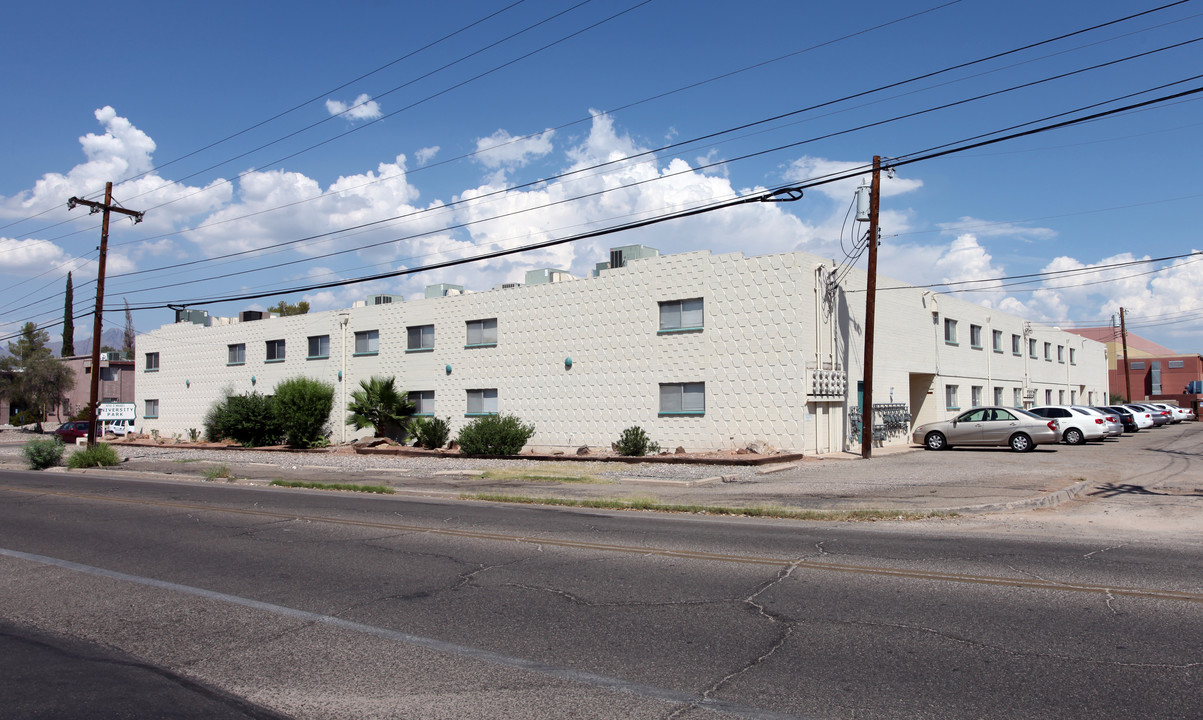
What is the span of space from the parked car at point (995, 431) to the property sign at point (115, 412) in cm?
2855

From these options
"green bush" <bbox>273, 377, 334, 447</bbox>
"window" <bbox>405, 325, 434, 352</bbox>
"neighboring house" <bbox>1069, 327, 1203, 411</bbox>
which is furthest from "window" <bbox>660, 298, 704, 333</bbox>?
"neighboring house" <bbox>1069, 327, 1203, 411</bbox>

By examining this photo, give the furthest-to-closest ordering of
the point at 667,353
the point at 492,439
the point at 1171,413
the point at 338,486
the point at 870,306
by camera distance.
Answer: the point at 1171,413
the point at 492,439
the point at 667,353
the point at 870,306
the point at 338,486

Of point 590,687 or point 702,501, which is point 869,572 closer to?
point 590,687

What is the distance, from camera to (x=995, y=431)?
1054 inches

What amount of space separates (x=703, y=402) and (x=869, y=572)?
19.4m

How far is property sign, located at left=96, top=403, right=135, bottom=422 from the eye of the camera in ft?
101

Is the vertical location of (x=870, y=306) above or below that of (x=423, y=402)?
above

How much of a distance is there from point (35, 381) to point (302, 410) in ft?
140

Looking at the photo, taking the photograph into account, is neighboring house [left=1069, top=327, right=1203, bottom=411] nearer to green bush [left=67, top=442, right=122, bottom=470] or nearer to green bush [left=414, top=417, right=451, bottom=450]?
green bush [left=414, top=417, right=451, bottom=450]

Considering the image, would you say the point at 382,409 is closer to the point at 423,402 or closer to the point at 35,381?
the point at 423,402

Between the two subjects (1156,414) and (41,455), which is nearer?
(41,455)

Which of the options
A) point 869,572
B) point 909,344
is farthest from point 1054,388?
point 869,572

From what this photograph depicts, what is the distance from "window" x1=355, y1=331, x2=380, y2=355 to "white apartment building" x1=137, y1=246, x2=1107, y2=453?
0.30 ft

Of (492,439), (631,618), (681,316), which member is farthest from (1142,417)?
(631,618)
